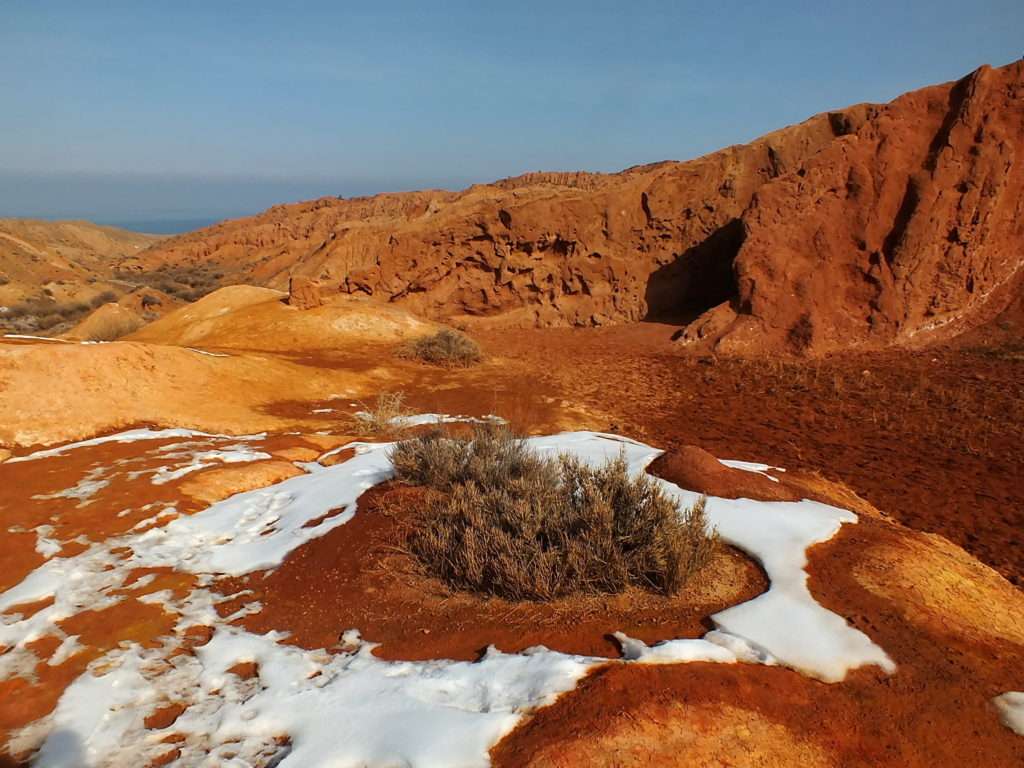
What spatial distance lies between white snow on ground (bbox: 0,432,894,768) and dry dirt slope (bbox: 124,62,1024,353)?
11.7m

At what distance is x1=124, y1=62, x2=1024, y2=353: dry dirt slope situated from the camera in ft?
43.8

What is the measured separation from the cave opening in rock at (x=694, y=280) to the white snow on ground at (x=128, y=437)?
13.3 m

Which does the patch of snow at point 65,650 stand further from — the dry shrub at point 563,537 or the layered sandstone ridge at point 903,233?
the layered sandstone ridge at point 903,233

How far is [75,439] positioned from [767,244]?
14.2 metres

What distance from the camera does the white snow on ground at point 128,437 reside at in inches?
259

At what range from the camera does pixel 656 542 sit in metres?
3.29

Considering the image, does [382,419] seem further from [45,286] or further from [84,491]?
[45,286]

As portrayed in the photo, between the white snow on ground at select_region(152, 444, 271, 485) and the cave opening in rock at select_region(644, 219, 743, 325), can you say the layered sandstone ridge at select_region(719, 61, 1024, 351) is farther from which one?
Result: the white snow on ground at select_region(152, 444, 271, 485)

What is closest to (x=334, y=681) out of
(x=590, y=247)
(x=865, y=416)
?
(x=865, y=416)

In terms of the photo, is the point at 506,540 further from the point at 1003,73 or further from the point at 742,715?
the point at 1003,73

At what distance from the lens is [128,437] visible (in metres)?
7.24

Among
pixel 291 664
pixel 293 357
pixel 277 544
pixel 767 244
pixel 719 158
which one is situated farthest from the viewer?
pixel 719 158

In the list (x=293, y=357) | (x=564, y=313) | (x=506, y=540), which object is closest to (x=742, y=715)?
(x=506, y=540)

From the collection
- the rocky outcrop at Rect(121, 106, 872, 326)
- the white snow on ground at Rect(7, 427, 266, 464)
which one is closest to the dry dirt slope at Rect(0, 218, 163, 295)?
the rocky outcrop at Rect(121, 106, 872, 326)
